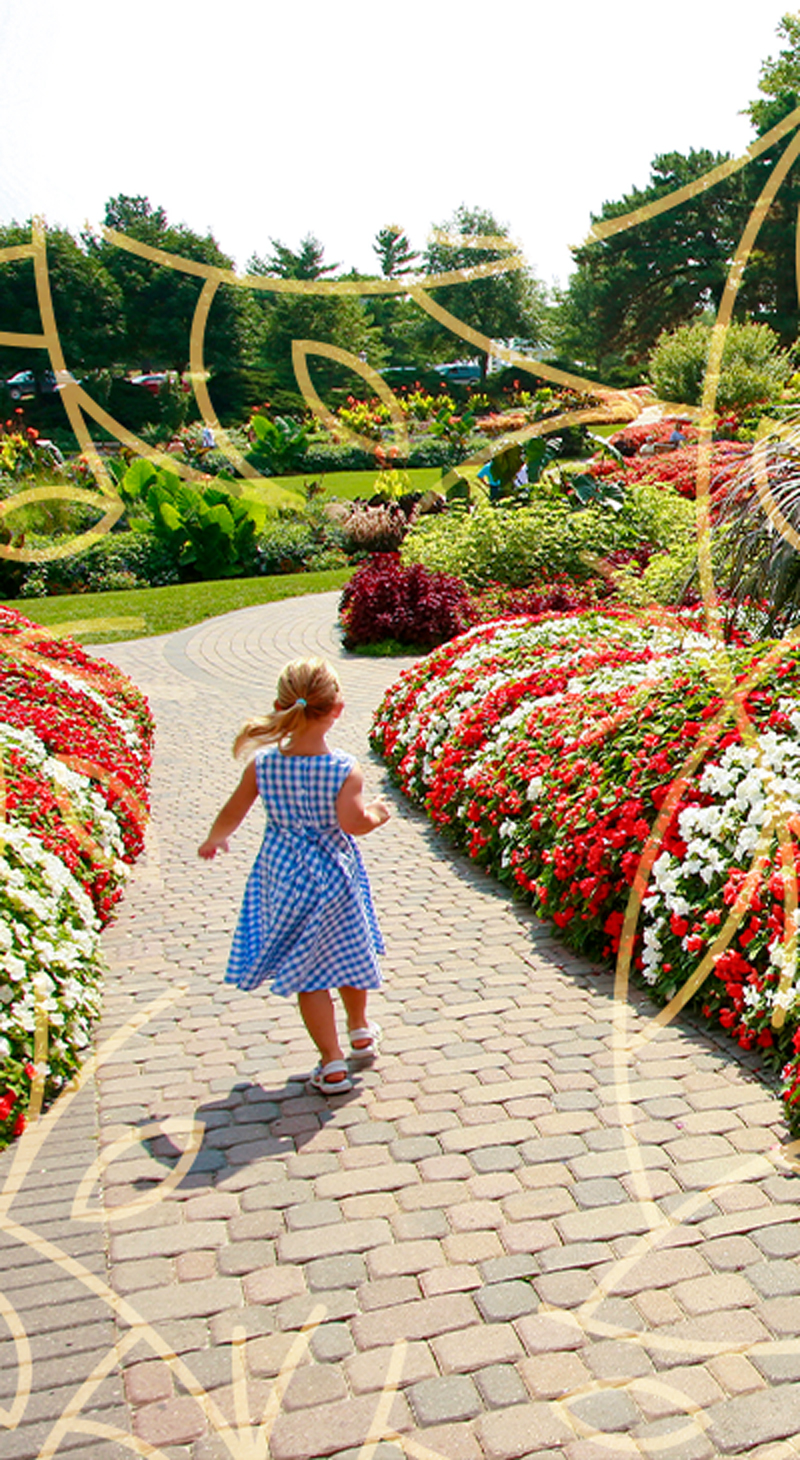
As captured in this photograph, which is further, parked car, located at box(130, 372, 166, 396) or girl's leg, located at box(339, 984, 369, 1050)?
parked car, located at box(130, 372, 166, 396)

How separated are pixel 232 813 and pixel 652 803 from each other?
184 centimetres

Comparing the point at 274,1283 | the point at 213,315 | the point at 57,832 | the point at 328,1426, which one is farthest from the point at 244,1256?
the point at 213,315

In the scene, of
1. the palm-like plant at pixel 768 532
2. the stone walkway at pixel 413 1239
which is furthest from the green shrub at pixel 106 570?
the stone walkway at pixel 413 1239

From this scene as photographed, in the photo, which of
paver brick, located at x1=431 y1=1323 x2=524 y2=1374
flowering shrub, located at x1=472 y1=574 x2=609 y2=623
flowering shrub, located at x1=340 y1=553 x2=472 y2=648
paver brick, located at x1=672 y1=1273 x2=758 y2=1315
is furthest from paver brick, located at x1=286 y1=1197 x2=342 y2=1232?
flowering shrub, located at x1=340 y1=553 x2=472 y2=648

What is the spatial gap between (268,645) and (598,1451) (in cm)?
1152

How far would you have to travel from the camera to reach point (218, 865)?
20.3 ft

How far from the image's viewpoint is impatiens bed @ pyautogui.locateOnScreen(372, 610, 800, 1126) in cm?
374

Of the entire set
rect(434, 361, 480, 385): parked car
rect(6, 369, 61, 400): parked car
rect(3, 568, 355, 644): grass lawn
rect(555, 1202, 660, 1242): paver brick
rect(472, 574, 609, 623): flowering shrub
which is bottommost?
rect(555, 1202, 660, 1242): paver brick

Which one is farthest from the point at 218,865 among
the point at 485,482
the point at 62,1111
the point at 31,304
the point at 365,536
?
the point at 31,304

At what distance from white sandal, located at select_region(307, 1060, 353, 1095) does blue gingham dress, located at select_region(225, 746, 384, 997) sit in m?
0.25

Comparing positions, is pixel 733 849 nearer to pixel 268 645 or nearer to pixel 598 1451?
pixel 598 1451

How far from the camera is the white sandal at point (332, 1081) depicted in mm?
3494

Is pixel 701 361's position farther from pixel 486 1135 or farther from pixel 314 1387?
pixel 314 1387

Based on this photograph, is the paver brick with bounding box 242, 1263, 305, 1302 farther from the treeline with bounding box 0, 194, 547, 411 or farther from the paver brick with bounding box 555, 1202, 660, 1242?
the treeline with bounding box 0, 194, 547, 411
